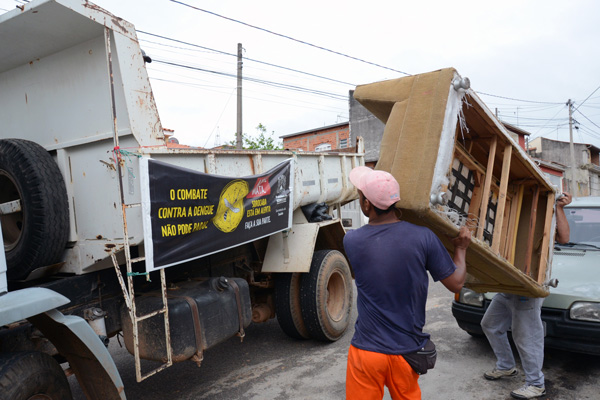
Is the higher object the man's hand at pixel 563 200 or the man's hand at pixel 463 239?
the man's hand at pixel 563 200

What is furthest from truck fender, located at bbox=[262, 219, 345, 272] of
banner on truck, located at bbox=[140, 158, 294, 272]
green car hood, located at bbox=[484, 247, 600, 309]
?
green car hood, located at bbox=[484, 247, 600, 309]

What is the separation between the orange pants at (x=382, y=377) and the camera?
2230 mm

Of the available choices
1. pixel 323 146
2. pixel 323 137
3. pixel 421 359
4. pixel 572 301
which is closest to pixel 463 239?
pixel 421 359

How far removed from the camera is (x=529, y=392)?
3.55 meters

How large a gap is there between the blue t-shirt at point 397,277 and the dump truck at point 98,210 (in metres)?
1.62

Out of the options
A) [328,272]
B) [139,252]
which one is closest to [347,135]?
[328,272]

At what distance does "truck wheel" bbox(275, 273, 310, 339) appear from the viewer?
509cm

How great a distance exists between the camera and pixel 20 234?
308 centimetres

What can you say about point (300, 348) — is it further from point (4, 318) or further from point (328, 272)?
point (4, 318)

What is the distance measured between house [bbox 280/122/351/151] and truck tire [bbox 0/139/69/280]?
27512 mm

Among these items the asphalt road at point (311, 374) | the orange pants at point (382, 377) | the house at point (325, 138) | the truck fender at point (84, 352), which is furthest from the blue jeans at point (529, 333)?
the house at point (325, 138)

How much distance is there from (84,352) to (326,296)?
9.67ft

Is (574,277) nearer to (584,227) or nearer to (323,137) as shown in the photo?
(584,227)

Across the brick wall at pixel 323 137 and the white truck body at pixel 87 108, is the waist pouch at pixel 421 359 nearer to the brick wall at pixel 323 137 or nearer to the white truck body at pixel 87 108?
the white truck body at pixel 87 108
